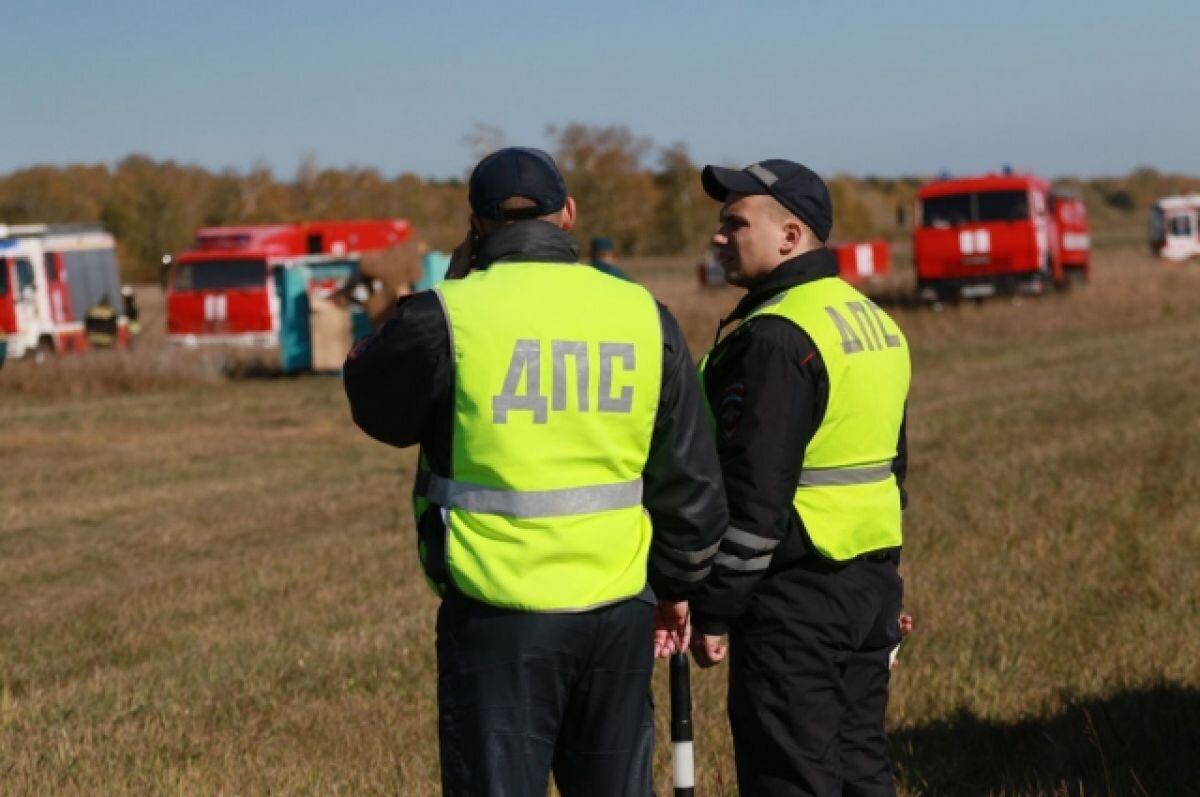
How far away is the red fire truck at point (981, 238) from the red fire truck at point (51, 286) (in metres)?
14.6

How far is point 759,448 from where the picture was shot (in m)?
4.45

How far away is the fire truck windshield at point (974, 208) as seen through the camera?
3638 centimetres

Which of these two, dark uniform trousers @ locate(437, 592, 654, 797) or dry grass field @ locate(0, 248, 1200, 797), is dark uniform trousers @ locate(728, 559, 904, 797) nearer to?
dark uniform trousers @ locate(437, 592, 654, 797)

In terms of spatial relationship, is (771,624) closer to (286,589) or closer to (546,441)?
(546,441)

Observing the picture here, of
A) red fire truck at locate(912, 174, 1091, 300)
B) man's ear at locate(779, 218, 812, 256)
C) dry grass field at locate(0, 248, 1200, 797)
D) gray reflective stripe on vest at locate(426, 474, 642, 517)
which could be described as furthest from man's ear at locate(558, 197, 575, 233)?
red fire truck at locate(912, 174, 1091, 300)

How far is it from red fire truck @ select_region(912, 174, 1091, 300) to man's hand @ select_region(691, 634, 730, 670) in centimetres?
3229

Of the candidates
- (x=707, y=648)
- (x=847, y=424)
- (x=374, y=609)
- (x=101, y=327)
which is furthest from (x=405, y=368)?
(x=101, y=327)

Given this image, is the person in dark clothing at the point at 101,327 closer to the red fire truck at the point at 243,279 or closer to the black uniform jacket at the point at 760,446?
the red fire truck at the point at 243,279

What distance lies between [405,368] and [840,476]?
49.3 inches

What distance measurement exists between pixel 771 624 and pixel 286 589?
637 cm

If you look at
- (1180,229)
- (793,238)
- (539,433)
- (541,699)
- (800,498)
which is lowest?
(1180,229)

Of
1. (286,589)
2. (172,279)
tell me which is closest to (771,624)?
(286,589)

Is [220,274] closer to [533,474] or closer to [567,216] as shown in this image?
[567,216]

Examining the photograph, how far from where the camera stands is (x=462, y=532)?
12.9ft
